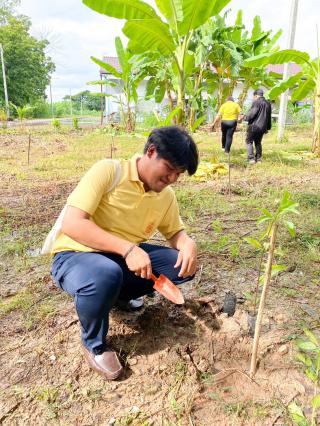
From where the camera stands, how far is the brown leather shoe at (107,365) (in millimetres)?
1521

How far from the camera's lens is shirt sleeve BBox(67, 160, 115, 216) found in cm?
155

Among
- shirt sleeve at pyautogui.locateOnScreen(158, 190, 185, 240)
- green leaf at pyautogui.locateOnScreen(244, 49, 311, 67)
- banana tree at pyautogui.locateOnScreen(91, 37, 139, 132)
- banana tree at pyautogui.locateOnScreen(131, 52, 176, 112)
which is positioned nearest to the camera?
shirt sleeve at pyautogui.locateOnScreen(158, 190, 185, 240)

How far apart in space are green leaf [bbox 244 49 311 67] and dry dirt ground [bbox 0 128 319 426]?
506 cm

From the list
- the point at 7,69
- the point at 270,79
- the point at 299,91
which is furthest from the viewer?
the point at 7,69

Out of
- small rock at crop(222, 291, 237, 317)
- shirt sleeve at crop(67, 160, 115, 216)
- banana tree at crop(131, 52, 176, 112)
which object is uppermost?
banana tree at crop(131, 52, 176, 112)

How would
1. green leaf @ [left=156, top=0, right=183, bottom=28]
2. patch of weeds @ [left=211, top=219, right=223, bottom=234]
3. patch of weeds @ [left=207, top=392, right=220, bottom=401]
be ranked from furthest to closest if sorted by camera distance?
green leaf @ [left=156, top=0, right=183, bottom=28] → patch of weeds @ [left=211, top=219, right=223, bottom=234] → patch of weeds @ [left=207, top=392, right=220, bottom=401]

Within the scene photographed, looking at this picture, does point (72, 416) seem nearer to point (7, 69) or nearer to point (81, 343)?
point (81, 343)

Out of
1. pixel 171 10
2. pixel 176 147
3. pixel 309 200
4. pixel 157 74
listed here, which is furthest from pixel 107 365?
pixel 157 74

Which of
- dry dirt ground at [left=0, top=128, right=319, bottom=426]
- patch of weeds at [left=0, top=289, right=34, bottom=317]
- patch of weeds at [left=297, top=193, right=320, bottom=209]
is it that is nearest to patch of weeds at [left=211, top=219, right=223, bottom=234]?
dry dirt ground at [left=0, top=128, right=319, bottom=426]

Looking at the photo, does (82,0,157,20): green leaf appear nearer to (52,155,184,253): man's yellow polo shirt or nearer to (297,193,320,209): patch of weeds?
(297,193,320,209): patch of weeds

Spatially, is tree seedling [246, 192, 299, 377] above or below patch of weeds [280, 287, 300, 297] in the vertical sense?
above

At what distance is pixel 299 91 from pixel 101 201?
23.4ft

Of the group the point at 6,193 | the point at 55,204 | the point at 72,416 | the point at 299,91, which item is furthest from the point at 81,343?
the point at 299,91

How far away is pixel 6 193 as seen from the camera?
456cm
